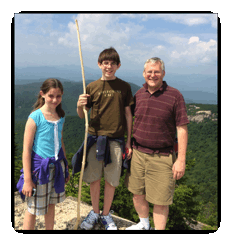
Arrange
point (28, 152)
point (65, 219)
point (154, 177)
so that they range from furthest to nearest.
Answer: point (65, 219)
point (154, 177)
point (28, 152)

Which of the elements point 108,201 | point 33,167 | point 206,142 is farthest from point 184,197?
point 206,142

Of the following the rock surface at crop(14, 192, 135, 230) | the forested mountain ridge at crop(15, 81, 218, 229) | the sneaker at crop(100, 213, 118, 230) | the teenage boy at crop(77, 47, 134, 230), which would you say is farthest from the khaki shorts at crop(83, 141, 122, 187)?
the forested mountain ridge at crop(15, 81, 218, 229)

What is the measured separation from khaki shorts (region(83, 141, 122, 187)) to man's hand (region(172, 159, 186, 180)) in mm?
958

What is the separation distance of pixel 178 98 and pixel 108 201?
232 cm

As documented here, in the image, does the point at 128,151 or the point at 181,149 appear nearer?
the point at 181,149

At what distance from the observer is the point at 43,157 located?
2.68m

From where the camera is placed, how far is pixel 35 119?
2.59 metres

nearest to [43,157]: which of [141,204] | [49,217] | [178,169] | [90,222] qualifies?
[49,217]

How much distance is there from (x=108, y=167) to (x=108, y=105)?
1155mm

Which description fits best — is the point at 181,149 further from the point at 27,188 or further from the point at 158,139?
the point at 27,188

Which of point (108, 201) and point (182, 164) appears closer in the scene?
point (182, 164)

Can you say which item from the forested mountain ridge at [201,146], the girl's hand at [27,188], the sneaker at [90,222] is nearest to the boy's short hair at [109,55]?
the girl's hand at [27,188]

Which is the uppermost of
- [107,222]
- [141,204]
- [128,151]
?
[128,151]

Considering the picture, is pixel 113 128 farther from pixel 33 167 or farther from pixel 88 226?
pixel 88 226
